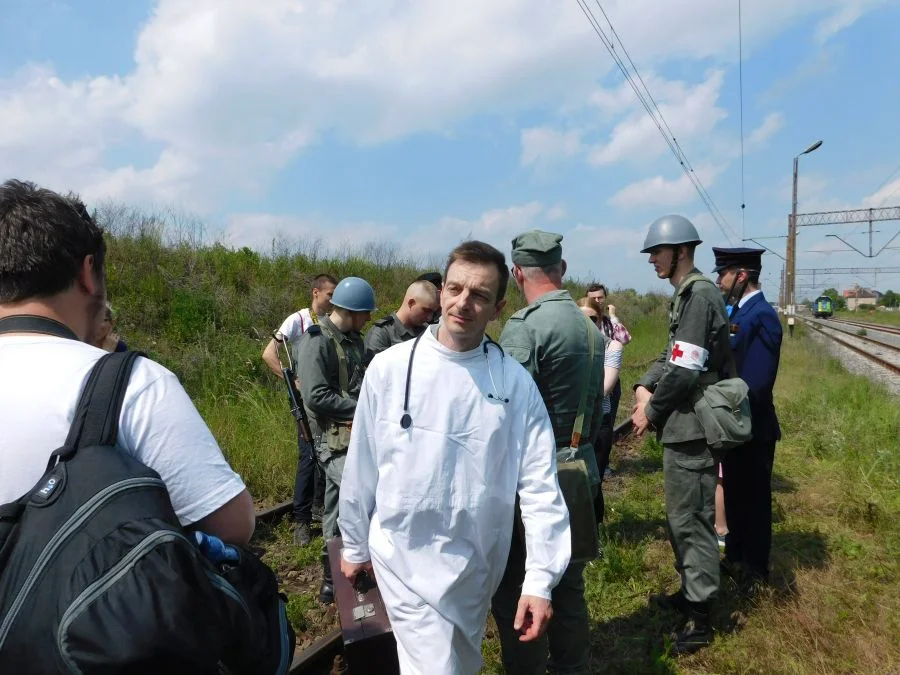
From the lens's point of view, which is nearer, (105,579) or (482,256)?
(105,579)

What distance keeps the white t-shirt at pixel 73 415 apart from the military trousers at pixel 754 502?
376 centimetres

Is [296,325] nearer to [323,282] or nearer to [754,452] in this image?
[323,282]

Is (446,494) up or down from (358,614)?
up

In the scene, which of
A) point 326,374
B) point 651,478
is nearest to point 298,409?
point 326,374

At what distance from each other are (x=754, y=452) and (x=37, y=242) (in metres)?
4.21

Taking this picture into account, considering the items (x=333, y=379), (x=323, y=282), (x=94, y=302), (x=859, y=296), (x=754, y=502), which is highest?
(x=94, y=302)

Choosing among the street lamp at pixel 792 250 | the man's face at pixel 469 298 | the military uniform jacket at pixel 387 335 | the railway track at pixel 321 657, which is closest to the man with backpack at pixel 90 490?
the man's face at pixel 469 298

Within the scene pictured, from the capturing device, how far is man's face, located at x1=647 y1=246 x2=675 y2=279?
11.5ft

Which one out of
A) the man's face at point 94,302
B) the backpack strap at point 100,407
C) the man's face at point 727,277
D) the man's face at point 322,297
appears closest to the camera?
the backpack strap at point 100,407

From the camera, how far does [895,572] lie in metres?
4.19

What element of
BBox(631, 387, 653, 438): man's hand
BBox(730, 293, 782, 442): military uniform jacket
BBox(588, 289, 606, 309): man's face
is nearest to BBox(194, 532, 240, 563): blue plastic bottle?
BBox(631, 387, 653, 438): man's hand

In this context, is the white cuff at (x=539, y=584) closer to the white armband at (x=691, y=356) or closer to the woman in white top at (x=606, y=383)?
the white armband at (x=691, y=356)

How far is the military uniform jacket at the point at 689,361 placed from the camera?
10.7 ft

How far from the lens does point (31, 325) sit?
49.9 inches
